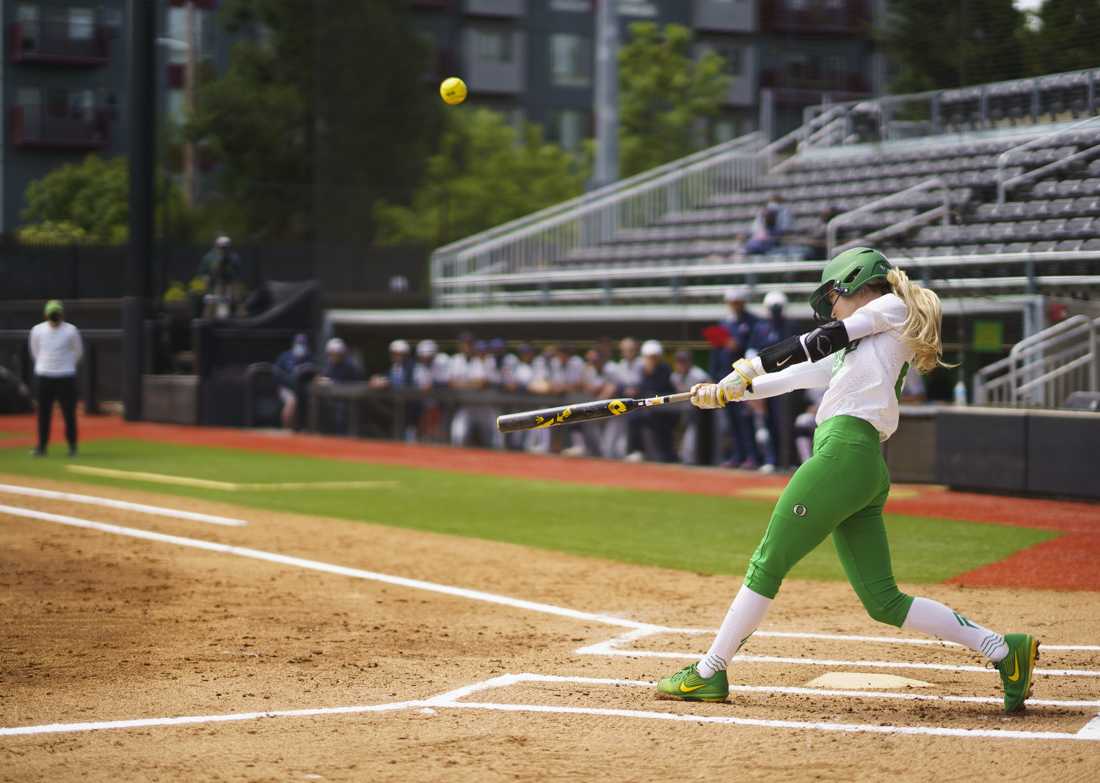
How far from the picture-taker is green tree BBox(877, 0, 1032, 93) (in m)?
20.1

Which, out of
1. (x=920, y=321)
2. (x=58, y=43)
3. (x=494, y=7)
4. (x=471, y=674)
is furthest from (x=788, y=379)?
(x=494, y=7)

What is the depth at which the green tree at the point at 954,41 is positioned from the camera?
20062 millimetres

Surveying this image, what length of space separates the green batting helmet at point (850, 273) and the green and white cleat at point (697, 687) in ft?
5.40

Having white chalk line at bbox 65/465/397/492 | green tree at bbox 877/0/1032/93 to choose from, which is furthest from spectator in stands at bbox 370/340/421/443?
green tree at bbox 877/0/1032/93

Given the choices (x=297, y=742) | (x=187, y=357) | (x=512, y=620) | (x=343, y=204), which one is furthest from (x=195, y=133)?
(x=297, y=742)

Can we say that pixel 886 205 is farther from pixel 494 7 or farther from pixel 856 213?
pixel 494 7

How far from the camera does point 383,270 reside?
3381 cm

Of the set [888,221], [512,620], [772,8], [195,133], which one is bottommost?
[512,620]

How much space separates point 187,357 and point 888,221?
14249mm

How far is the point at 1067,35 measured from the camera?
1889 centimetres

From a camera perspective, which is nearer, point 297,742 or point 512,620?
point 297,742

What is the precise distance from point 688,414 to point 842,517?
13757mm

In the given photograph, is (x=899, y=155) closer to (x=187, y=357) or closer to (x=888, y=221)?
(x=888, y=221)

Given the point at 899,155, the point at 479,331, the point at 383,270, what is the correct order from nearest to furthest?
the point at 899,155, the point at 479,331, the point at 383,270
